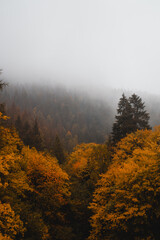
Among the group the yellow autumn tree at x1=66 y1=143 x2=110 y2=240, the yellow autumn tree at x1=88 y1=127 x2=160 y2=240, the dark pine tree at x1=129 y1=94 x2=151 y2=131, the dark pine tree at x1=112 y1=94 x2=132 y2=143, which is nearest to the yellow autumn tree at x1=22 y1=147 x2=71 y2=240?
the yellow autumn tree at x1=66 y1=143 x2=110 y2=240

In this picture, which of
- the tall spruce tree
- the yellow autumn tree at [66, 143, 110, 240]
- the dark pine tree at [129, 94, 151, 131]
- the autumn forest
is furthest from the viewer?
the dark pine tree at [129, 94, 151, 131]

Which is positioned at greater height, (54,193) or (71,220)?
(54,193)

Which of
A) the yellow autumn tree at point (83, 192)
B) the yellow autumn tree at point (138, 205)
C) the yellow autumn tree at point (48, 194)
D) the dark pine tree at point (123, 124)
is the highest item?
the dark pine tree at point (123, 124)

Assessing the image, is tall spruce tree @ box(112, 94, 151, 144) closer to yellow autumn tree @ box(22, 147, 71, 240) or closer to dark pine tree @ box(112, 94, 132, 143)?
dark pine tree @ box(112, 94, 132, 143)

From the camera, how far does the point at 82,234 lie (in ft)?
58.1

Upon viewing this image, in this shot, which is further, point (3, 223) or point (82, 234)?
point (82, 234)

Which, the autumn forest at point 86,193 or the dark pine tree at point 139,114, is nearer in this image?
the autumn forest at point 86,193

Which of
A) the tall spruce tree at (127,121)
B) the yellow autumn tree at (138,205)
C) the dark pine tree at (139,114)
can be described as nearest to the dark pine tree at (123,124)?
the tall spruce tree at (127,121)

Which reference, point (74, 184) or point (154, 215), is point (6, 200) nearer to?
point (154, 215)

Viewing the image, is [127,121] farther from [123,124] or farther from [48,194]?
[48,194]

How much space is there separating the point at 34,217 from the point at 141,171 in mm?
8854

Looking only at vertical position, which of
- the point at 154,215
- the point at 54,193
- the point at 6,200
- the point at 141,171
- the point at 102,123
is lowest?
the point at 102,123

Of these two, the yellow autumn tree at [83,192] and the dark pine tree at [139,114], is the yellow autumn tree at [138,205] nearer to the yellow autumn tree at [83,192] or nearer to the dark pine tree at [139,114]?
the yellow autumn tree at [83,192]

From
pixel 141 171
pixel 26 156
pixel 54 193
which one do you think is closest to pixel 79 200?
pixel 54 193
